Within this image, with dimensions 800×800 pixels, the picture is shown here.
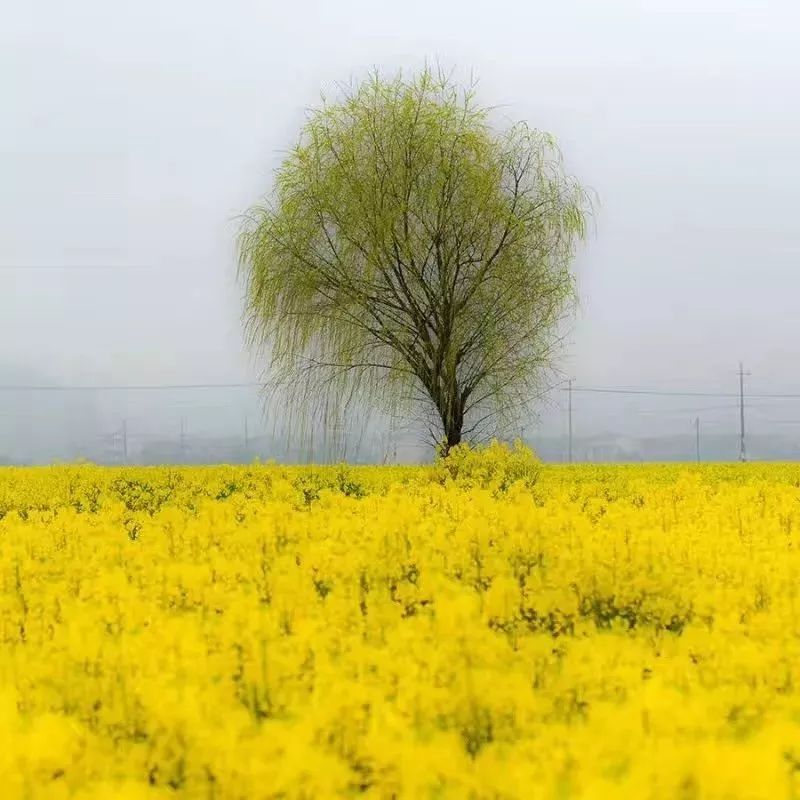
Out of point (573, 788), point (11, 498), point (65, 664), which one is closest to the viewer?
point (573, 788)

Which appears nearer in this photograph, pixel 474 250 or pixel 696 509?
pixel 696 509

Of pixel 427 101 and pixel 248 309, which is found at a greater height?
pixel 427 101

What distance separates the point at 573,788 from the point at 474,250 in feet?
40.2

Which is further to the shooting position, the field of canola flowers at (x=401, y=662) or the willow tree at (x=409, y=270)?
the willow tree at (x=409, y=270)

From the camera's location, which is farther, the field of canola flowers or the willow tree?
the willow tree

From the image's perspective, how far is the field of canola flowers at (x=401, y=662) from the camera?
1689 millimetres

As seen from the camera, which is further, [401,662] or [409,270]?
[409,270]

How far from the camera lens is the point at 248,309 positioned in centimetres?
1359

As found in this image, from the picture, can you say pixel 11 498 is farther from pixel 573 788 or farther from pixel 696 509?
pixel 573 788

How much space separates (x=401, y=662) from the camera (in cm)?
220

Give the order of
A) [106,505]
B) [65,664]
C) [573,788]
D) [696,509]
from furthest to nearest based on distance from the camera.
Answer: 1. [106,505]
2. [696,509]
3. [65,664]
4. [573,788]

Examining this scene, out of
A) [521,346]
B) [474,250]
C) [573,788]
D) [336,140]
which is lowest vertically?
[573,788]

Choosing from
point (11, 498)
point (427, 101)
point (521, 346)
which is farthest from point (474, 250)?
point (11, 498)

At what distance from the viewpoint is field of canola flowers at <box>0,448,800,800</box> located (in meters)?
1.69
